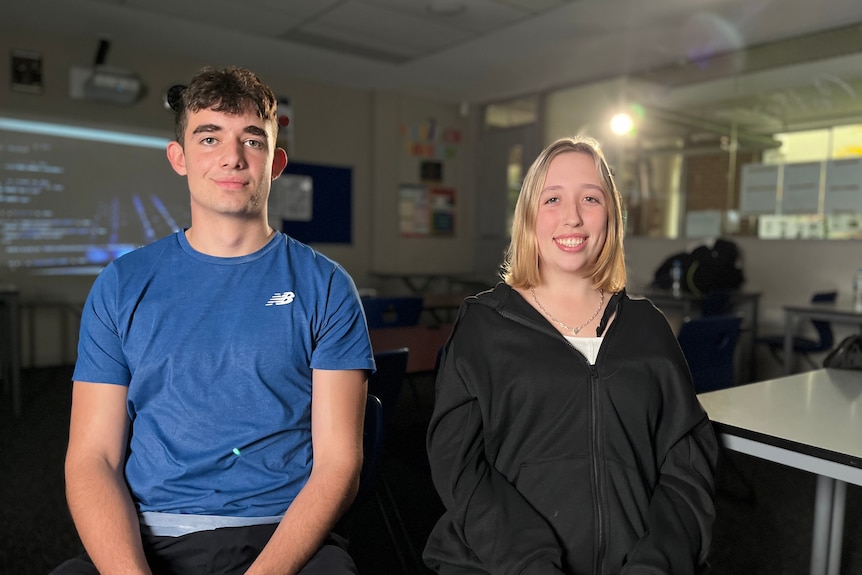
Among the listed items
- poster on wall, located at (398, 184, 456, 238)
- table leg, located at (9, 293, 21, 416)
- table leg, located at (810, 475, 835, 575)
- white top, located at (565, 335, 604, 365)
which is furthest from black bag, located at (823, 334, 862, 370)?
poster on wall, located at (398, 184, 456, 238)

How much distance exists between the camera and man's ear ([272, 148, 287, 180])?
4.33 ft

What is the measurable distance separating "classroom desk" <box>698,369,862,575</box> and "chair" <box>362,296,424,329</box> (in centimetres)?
184

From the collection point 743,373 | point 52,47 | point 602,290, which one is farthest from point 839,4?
point 52,47

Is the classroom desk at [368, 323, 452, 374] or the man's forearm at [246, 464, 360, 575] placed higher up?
the classroom desk at [368, 323, 452, 374]

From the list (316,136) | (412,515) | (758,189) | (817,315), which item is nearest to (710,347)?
(412,515)

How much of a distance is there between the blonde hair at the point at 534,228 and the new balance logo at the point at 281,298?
1.55ft

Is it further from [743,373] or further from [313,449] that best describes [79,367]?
[743,373]

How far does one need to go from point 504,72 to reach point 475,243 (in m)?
2.32

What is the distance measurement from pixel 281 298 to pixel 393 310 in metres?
2.08

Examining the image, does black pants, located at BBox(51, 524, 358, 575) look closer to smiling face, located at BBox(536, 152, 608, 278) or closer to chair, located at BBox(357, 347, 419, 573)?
chair, located at BBox(357, 347, 419, 573)

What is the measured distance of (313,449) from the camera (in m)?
1.21

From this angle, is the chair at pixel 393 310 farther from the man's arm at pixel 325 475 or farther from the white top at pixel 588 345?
the white top at pixel 588 345

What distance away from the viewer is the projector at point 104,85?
5172mm

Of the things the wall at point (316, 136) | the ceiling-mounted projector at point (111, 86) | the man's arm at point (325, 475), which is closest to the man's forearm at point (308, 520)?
the man's arm at point (325, 475)
